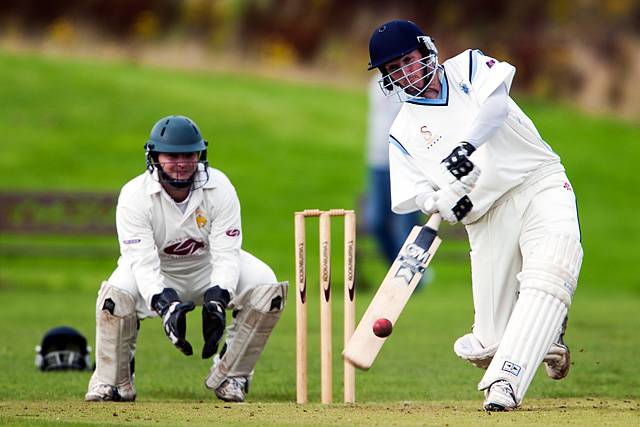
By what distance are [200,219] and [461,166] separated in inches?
53.9

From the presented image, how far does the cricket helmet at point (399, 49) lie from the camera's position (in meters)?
5.59

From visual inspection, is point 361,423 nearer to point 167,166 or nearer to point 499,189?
point 499,189

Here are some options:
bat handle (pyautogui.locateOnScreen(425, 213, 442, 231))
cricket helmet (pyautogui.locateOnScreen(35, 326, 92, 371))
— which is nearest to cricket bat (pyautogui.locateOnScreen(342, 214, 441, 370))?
bat handle (pyautogui.locateOnScreen(425, 213, 442, 231))

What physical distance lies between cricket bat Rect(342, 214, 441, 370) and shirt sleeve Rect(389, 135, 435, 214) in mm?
197

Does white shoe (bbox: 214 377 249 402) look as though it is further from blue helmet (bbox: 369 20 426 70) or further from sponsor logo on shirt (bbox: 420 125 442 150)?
blue helmet (bbox: 369 20 426 70)

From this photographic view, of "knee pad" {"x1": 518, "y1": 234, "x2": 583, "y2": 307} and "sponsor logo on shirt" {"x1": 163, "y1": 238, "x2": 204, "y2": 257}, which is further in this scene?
"sponsor logo on shirt" {"x1": 163, "y1": 238, "x2": 204, "y2": 257}

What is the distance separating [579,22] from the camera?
1057 inches

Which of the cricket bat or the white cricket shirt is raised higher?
the white cricket shirt

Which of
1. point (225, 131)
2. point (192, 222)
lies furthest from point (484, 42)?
point (192, 222)

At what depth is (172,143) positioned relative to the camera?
20.0ft

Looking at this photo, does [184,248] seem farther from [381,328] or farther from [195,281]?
[381,328]

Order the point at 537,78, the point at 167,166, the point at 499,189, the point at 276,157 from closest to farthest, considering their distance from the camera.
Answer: the point at 499,189, the point at 167,166, the point at 276,157, the point at 537,78

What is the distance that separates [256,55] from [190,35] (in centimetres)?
143

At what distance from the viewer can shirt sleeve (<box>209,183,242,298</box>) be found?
239 inches
